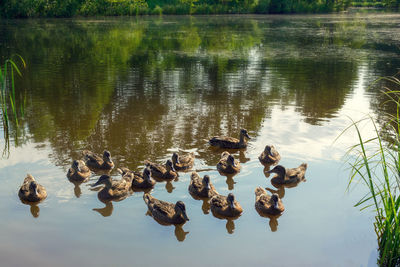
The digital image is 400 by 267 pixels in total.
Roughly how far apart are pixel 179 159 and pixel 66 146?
313 centimetres

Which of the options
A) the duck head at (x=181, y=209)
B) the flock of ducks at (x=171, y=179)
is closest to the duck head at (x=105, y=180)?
the flock of ducks at (x=171, y=179)

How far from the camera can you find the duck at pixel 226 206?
7.72m

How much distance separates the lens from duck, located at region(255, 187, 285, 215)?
25.8 feet

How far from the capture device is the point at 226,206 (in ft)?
25.7

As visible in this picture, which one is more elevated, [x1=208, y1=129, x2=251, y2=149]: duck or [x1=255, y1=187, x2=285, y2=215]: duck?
[x1=208, y1=129, x2=251, y2=149]: duck

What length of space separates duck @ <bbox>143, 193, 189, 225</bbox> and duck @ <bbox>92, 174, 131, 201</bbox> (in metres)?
0.92

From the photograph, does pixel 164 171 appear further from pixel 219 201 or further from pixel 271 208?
pixel 271 208

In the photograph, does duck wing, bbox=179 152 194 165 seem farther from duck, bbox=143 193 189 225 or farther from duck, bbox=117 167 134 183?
duck, bbox=143 193 189 225

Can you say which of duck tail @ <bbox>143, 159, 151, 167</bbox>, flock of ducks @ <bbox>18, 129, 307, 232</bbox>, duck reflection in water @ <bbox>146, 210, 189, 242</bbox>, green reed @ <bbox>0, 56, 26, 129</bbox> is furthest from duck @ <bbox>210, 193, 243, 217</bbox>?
green reed @ <bbox>0, 56, 26, 129</bbox>

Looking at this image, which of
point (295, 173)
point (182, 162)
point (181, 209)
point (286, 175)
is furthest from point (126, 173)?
point (295, 173)

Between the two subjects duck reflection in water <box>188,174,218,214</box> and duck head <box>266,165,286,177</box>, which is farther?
duck head <box>266,165,286,177</box>

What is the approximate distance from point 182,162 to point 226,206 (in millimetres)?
2194

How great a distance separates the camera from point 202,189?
8445 millimetres

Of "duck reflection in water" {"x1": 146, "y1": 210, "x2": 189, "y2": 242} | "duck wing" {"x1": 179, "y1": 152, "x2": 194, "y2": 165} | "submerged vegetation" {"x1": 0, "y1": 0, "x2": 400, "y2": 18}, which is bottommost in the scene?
"duck reflection in water" {"x1": 146, "y1": 210, "x2": 189, "y2": 242}
